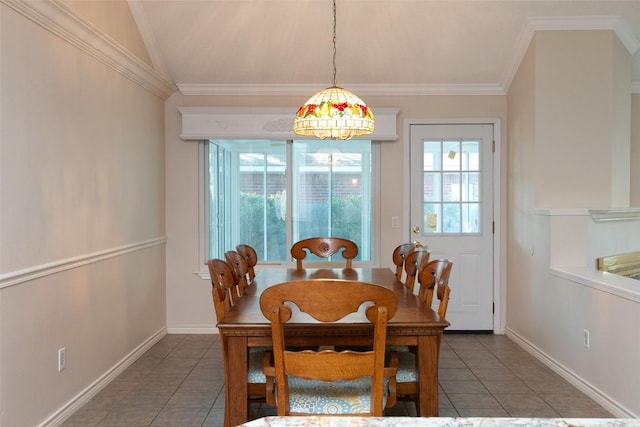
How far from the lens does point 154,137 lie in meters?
4.12

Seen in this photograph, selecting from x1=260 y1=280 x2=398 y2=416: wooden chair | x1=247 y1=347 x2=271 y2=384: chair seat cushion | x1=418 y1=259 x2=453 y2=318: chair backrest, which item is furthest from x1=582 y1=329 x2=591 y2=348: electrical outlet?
x1=247 y1=347 x2=271 y2=384: chair seat cushion

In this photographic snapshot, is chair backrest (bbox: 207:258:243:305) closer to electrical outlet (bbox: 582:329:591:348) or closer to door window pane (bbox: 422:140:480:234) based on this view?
electrical outlet (bbox: 582:329:591:348)

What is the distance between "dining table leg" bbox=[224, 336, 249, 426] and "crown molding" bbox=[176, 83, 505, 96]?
9.47 feet

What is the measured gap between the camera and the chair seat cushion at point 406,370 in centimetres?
221

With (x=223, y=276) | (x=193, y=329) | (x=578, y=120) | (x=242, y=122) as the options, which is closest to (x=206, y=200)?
(x=242, y=122)

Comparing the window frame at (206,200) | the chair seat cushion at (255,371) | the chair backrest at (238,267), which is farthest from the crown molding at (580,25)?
the chair seat cushion at (255,371)

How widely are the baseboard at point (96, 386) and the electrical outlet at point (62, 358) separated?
9.1 inches

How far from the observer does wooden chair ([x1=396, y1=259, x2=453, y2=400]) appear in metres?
2.16

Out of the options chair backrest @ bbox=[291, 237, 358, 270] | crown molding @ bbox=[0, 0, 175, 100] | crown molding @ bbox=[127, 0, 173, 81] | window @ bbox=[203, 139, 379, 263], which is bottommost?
chair backrest @ bbox=[291, 237, 358, 270]

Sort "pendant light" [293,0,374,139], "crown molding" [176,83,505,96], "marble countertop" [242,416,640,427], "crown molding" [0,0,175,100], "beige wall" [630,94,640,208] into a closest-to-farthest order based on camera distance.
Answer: "marble countertop" [242,416,640,427]
"crown molding" [0,0,175,100]
"pendant light" [293,0,374,139]
"crown molding" [176,83,505,96]
"beige wall" [630,94,640,208]

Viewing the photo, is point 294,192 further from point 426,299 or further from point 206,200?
point 426,299

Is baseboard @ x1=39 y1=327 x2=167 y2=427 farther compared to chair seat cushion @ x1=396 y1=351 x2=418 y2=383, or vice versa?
baseboard @ x1=39 y1=327 x2=167 y2=427

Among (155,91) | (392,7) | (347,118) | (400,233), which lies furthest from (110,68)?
(400,233)

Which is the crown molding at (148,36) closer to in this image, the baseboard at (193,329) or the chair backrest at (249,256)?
the chair backrest at (249,256)
